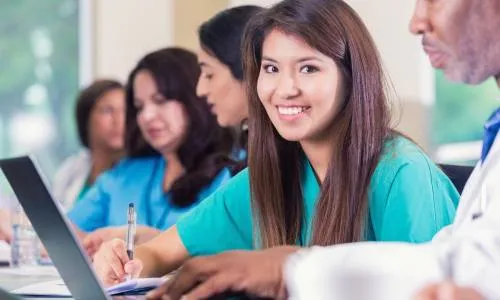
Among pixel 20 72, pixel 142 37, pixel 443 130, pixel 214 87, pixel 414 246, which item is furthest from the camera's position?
pixel 20 72

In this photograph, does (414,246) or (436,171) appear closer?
(414,246)

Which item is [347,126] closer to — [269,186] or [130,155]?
[269,186]

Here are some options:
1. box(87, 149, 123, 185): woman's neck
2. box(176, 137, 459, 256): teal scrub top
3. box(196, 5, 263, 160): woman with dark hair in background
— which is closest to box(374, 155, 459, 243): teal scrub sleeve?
box(176, 137, 459, 256): teal scrub top

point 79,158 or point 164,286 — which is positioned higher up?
point 164,286

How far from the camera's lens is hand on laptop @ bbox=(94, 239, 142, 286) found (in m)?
1.74

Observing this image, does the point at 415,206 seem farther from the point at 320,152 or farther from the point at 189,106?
the point at 189,106

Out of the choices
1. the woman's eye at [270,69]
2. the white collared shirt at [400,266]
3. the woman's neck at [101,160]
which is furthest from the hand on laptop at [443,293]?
the woman's neck at [101,160]

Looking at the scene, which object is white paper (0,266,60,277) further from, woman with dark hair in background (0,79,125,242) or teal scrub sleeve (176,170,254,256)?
woman with dark hair in background (0,79,125,242)

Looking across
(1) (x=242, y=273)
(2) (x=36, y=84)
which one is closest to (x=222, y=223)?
(1) (x=242, y=273)

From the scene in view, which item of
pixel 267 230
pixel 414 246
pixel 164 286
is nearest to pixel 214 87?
pixel 267 230

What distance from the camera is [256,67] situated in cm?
197

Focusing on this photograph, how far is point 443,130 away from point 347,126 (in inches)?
70.4

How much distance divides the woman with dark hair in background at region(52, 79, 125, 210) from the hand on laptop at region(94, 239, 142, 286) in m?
2.32

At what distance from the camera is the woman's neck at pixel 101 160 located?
159 inches
